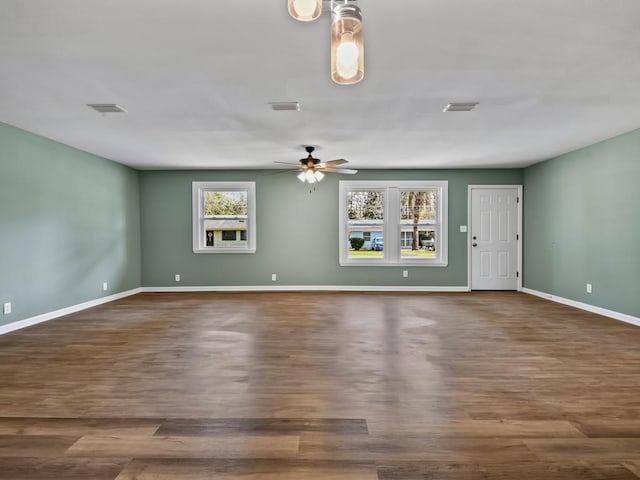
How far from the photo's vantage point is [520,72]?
9.45ft

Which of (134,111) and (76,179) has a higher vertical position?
(134,111)

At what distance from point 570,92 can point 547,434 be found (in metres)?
3.03

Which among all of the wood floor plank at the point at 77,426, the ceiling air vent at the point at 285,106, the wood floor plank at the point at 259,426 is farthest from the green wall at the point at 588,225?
the wood floor plank at the point at 77,426

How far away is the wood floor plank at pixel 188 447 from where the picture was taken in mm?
1878

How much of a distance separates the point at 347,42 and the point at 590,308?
243 inches

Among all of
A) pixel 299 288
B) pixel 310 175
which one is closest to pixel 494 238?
pixel 299 288

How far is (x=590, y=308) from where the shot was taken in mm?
5387

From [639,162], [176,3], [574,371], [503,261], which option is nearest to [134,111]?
[176,3]

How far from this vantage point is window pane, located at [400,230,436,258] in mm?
7383

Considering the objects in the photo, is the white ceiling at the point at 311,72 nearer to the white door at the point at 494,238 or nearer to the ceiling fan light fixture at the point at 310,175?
the ceiling fan light fixture at the point at 310,175

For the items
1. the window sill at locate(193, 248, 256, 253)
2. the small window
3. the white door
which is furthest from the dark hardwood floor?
the small window

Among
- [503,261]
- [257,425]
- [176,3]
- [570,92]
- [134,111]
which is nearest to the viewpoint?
[176,3]

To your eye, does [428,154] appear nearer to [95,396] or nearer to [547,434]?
[547,434]

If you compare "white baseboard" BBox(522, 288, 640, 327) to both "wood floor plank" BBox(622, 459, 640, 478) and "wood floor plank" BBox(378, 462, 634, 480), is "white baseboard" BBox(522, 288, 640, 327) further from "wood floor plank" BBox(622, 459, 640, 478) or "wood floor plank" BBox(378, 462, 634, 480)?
"wood floor plank" BBox(378, 462, 634, 480)
